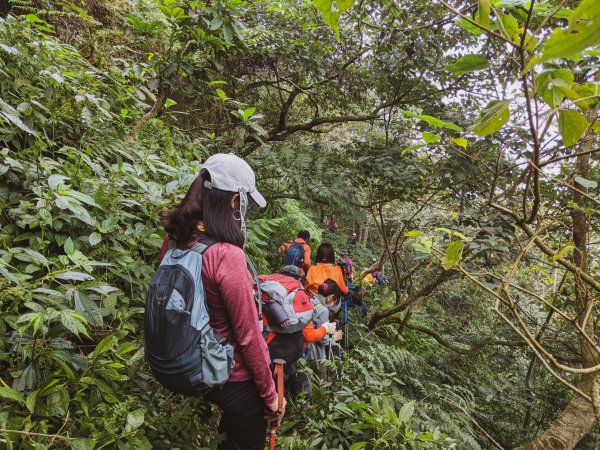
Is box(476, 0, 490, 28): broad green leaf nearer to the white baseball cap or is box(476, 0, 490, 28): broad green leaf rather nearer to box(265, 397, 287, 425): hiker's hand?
the white baseball cap

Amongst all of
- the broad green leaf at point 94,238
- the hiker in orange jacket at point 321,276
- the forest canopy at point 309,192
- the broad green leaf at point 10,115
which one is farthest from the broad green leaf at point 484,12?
the hiker in orange jacket at point 321,276

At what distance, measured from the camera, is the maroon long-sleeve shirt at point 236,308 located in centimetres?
172

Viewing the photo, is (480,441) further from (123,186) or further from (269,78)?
(269,78)

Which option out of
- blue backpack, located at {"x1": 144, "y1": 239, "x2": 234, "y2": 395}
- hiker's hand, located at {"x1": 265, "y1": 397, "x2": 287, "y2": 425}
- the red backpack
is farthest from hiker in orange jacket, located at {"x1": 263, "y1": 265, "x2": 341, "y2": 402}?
blue backpack, located at {"x1": 144, "y1": 239, "x2": 234, "y2": 395}

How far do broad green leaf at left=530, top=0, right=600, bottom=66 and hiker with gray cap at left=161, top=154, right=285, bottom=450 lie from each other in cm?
149

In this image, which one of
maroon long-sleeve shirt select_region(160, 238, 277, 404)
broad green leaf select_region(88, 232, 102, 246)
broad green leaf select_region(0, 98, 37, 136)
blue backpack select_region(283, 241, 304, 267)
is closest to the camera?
maroon long-sleeve shirt select_region(160, 238, 277, 404)

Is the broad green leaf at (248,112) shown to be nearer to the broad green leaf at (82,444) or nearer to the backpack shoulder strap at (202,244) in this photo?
the backpack shoulder strap at (202,244)

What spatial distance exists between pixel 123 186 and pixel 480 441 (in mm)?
5408

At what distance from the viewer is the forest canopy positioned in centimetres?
142

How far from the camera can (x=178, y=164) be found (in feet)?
13.8

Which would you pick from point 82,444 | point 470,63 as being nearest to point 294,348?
point 82,444

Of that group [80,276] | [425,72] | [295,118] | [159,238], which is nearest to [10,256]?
[80,276]

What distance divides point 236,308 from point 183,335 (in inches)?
10.4

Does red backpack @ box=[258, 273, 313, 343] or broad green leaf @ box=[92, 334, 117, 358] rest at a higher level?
red backpack @ box=[258, 273, 313, 343]
